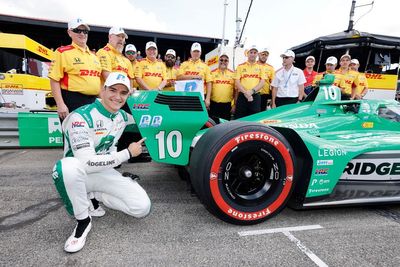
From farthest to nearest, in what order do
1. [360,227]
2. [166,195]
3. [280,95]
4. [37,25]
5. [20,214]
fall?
[37,25]
[280,95]
[166,195]
[20,214]
[360,227]

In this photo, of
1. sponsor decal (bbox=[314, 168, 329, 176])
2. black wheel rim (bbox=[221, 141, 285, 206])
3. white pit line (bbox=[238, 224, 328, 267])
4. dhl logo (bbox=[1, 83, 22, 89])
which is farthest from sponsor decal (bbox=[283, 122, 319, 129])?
dhl logo (bbox=[1, 83, 22, 89])

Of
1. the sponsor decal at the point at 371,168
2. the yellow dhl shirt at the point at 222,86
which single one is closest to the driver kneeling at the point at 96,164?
the sponsor decal at the point at 371,168

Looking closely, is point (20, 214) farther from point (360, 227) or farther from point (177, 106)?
point (360, 227)

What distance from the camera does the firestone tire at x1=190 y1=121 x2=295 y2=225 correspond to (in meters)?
1.98

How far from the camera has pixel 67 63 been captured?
9.38 feet

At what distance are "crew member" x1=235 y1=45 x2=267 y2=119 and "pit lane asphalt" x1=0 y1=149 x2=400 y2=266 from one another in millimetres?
2444

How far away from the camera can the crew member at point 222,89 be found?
4.82 m

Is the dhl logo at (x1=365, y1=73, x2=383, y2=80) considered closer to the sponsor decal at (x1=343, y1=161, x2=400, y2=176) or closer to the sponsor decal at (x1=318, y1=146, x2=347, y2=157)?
the sponsor decal at (x1=343, y1=161, x2=400, y2=176)

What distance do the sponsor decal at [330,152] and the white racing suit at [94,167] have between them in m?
1.44

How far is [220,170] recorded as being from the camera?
6.53ft

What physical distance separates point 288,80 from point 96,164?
3.93 meters

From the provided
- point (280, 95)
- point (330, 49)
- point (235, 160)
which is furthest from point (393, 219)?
point (330, 49)

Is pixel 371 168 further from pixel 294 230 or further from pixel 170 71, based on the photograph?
pixel 170 71

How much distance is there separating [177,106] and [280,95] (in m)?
2.99
